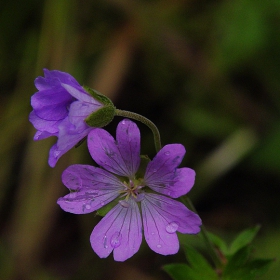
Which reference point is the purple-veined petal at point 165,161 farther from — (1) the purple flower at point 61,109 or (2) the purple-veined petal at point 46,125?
(2) the purple-veined petal at point 46,125

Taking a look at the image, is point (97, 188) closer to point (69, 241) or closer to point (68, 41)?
point (69, 241)

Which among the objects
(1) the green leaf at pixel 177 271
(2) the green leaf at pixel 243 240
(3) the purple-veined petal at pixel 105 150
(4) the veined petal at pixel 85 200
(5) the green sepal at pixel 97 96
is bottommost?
(1) the green leaf at pixel 177 271

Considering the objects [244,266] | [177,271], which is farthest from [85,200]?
[244,266]

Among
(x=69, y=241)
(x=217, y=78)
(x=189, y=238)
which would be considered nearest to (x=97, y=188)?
(x=189, y=238)

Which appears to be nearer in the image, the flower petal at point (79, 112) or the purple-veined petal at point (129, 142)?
the flower petal at point (79, 112)

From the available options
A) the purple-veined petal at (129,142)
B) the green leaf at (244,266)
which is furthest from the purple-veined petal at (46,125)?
the green leaf at (244,266)

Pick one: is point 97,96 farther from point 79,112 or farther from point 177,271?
point 177,271
